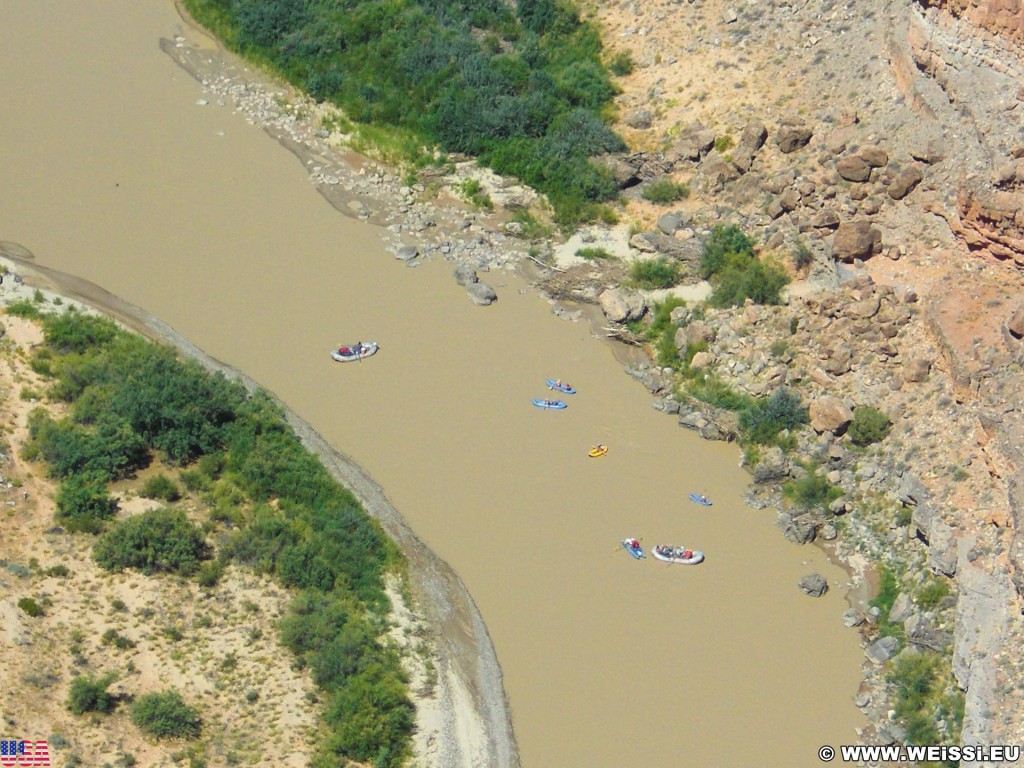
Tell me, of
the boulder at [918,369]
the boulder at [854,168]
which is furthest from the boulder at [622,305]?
the boulder at [918,369]

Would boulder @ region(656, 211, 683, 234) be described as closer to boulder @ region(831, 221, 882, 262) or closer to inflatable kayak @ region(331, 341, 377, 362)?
boulder @ region(831, 221, 882, 262)

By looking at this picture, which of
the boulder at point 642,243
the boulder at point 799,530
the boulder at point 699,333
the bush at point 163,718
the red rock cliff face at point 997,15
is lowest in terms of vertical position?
the bush at point 163,718

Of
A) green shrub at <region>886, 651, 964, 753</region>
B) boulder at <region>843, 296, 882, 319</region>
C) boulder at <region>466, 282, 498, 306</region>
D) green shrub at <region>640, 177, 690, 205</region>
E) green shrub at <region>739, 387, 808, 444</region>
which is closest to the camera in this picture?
green shrub at <region>886, 651, 964, 753</region>

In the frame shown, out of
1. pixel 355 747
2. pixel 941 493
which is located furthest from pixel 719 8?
pixel 355 747

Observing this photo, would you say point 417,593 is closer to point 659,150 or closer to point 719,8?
point 659,150

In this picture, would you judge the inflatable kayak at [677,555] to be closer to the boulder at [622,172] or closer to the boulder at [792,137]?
the boulder at [792,137]

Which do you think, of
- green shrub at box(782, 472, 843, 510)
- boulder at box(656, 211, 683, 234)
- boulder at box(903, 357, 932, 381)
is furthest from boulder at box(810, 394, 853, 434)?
boulder at box(656, 211, 683, 234)

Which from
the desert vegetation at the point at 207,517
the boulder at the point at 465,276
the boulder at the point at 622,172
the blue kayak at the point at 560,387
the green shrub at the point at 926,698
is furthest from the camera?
the boulder at the point at 622,172
